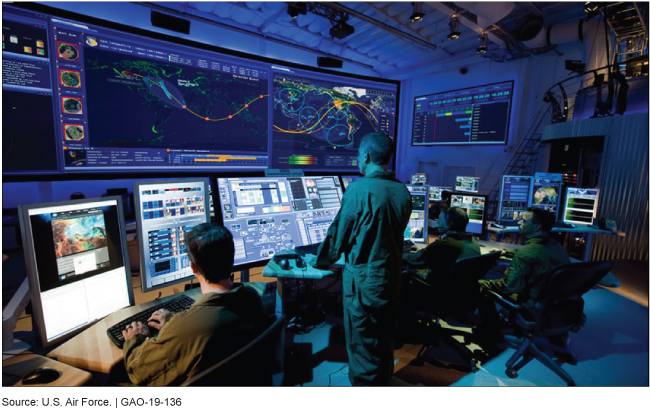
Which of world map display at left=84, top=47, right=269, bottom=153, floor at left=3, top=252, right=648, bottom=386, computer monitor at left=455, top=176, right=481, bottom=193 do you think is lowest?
floor at left=3, top=252, right=648, bottom=386

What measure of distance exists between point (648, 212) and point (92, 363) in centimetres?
190

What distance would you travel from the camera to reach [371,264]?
61.9 inches

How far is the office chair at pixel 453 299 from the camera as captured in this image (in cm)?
196

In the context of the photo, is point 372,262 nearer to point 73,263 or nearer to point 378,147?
A: point 378,147

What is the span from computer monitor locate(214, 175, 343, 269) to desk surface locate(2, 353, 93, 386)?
2.86 feet

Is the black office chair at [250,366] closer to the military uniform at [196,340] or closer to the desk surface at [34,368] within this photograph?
the military uniform at [196,340]

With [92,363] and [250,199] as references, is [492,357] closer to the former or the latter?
[250,199]

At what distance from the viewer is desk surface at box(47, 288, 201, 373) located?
1025 millimetres

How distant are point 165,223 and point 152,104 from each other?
30.5 inches

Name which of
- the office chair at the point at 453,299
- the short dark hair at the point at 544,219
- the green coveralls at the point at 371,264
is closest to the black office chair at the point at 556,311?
the office chair at the point at 453,299

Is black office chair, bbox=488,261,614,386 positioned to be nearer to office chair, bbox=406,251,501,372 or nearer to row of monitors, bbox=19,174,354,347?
office chair, bbox=406,251,501,372

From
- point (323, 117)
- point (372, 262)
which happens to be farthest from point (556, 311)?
point (323, 117)

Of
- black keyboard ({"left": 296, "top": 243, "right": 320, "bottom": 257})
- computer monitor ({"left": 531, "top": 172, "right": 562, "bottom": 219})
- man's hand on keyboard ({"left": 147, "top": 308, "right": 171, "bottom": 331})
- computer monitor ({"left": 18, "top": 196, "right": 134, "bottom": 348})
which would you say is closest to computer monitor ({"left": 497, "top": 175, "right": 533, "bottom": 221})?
computer monitor ({"left": 531, "top": 172, "right": 562, "bottom": 219})

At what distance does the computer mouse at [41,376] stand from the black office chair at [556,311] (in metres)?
2.49
